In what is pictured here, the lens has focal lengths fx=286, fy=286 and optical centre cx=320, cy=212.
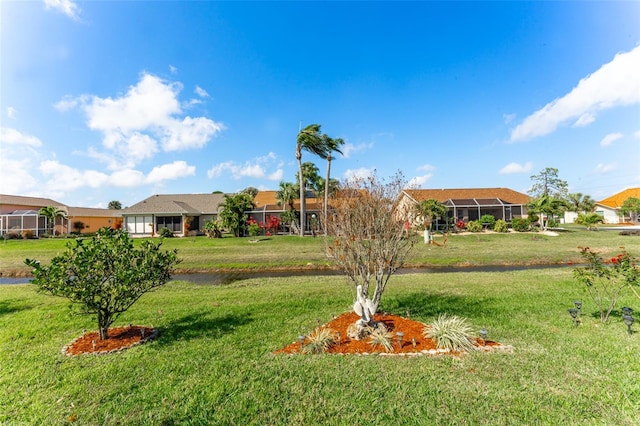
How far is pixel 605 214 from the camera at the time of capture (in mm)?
52219

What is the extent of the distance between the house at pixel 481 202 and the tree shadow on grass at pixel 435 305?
83.3 ft

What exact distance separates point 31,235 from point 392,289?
42325mm

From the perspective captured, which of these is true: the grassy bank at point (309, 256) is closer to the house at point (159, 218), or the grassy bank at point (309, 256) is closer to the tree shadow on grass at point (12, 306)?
the tree shadow on grass at point (12, 306)

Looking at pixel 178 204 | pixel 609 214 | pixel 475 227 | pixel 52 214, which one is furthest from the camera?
pixel 609 214

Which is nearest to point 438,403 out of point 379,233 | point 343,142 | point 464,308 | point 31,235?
point 379,233

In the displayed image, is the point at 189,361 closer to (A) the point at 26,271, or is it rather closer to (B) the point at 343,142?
(A) the point at 26,271

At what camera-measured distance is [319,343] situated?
492 cm

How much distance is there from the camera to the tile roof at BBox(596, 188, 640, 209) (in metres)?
52.2

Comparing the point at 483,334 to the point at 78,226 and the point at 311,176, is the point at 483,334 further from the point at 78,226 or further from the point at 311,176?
the point at 78,226

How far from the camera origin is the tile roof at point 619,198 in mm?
52156

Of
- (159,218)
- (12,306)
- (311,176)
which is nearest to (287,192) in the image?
(311,176)

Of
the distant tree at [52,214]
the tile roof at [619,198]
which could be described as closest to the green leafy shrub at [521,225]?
the tile roof at [619,198]

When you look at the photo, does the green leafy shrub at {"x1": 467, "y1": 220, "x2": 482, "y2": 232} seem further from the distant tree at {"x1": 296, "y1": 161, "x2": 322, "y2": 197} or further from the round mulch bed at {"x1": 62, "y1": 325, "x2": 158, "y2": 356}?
the round mulch bed at {"x1": 62, "y1": 325, "x2": 158, "y2": 356}

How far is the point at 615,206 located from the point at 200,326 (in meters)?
72.5
